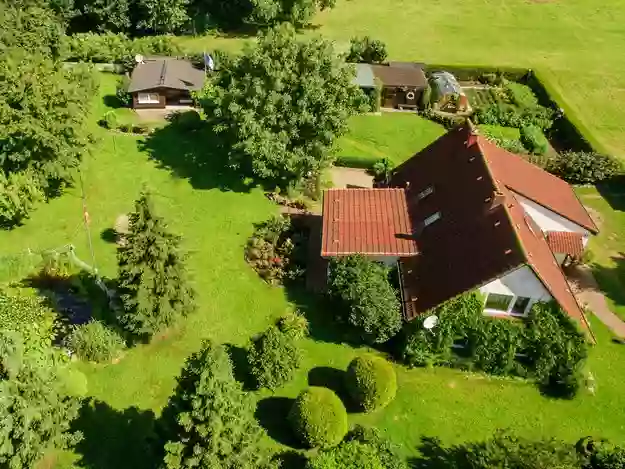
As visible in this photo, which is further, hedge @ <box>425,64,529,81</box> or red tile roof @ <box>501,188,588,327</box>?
hedge @ <box>425,64,529,81</box>

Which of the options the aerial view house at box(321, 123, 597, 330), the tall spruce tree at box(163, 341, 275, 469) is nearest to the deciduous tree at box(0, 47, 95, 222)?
the aerial view house at box(321, 123, 597, 330)

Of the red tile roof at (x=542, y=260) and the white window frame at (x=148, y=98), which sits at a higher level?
the red tile roof at (x=542, y=260)

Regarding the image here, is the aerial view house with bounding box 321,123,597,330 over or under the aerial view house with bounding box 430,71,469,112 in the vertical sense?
over

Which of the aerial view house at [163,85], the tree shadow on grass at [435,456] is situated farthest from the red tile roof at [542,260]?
the aerial view house at [163,85]

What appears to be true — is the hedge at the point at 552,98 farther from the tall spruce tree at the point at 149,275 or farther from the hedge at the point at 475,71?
the tall spruce tree at the point at 149,275

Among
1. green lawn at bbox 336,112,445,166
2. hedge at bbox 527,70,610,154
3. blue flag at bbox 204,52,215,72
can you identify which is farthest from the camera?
blue flag at bbox 204,52,215,72

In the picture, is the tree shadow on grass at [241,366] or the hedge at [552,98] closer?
the tree shadow on grass at [241,366]

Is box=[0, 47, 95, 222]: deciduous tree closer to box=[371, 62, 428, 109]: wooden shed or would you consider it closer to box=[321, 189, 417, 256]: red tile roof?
box=[321, 189, 417, 256]: red tile roof

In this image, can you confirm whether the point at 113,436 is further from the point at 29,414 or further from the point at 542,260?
the point at 542,260
